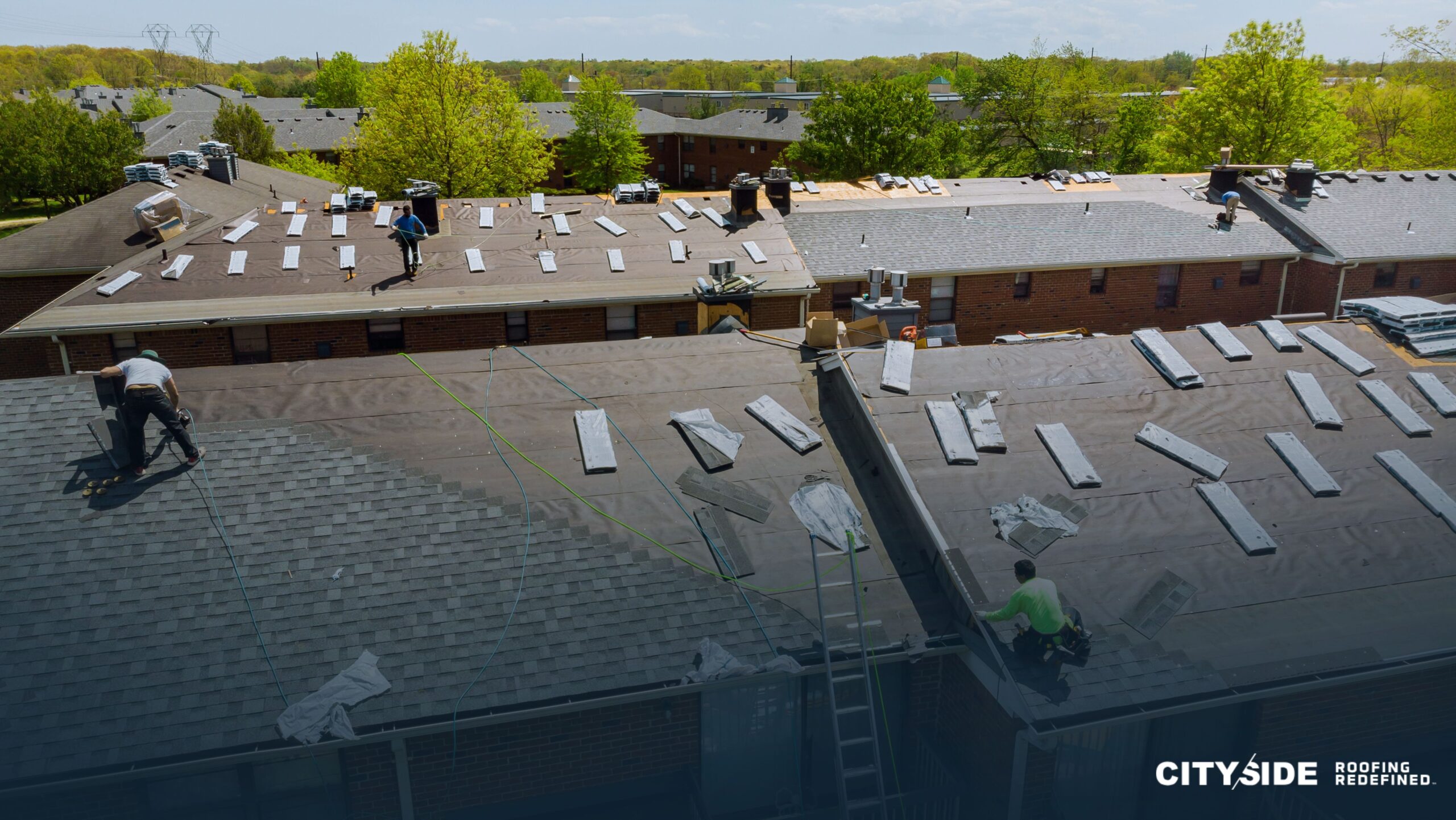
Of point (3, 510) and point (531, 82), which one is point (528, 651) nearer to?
point (3, 510)

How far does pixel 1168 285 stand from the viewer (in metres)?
30.9

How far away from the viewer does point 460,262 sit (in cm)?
2536

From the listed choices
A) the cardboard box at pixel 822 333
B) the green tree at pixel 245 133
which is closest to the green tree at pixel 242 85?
the green tree at pixel 245 133

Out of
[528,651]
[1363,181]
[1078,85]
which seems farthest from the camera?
[1078,85]

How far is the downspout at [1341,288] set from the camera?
97.0 ft

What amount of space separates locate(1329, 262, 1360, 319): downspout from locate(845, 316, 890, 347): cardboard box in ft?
63.5

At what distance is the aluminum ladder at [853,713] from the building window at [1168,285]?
2218 cm

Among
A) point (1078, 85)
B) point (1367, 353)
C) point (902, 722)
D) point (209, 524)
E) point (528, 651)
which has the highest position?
point (1078, 85)

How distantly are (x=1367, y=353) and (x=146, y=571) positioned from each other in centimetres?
1832

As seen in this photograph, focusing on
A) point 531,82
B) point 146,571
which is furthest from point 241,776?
point 531,82

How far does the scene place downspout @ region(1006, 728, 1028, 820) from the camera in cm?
1119

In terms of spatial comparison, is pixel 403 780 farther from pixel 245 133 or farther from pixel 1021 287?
pixel 245 133

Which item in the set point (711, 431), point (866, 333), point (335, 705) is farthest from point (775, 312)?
point (335, 705)

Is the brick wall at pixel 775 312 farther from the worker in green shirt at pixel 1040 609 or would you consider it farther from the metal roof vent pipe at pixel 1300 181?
the metal roof vent pipe at pixel 1300 181
